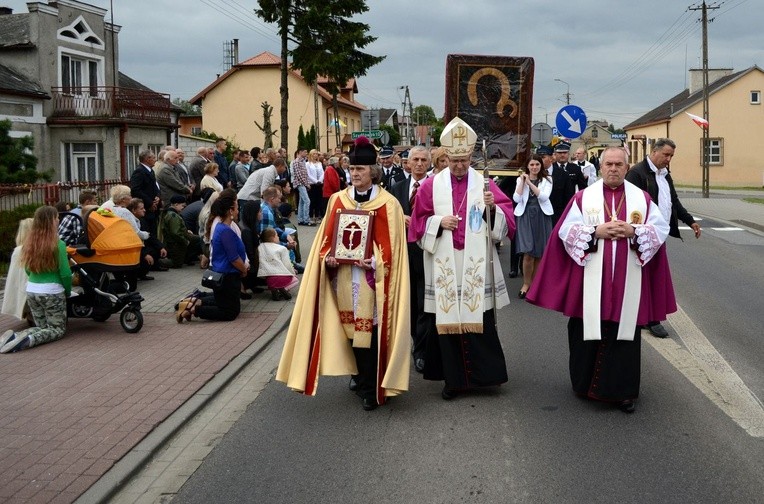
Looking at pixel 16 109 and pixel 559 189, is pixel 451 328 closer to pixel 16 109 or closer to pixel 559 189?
pixel 559 189

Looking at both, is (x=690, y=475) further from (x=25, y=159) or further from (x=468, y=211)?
(x=25, y=159)

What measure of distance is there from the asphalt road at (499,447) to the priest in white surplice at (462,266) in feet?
0.93

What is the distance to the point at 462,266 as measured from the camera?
7094 mm

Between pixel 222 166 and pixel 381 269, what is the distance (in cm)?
1431

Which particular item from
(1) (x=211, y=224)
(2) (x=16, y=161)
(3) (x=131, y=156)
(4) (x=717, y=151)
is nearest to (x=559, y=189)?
(1) (x=211, y=224)

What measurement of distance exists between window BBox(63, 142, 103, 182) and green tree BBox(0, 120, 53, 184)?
11074 millimetres

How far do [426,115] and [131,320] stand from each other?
158 m

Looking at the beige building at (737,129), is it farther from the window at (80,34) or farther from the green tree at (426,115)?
the green tree at (426,115)

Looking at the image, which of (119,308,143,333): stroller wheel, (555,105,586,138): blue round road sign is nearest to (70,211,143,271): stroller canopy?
(119,308,143,333): stroller wheel

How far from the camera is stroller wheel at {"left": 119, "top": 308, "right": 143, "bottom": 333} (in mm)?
9906

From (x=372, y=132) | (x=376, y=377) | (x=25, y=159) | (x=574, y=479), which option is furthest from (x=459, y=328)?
(x=372, y=132)

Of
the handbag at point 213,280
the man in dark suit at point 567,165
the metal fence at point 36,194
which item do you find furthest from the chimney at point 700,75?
the handbag at point 213,280

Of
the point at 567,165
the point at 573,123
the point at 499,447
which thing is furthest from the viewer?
the point at 573,123

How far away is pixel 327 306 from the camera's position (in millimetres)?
6871
